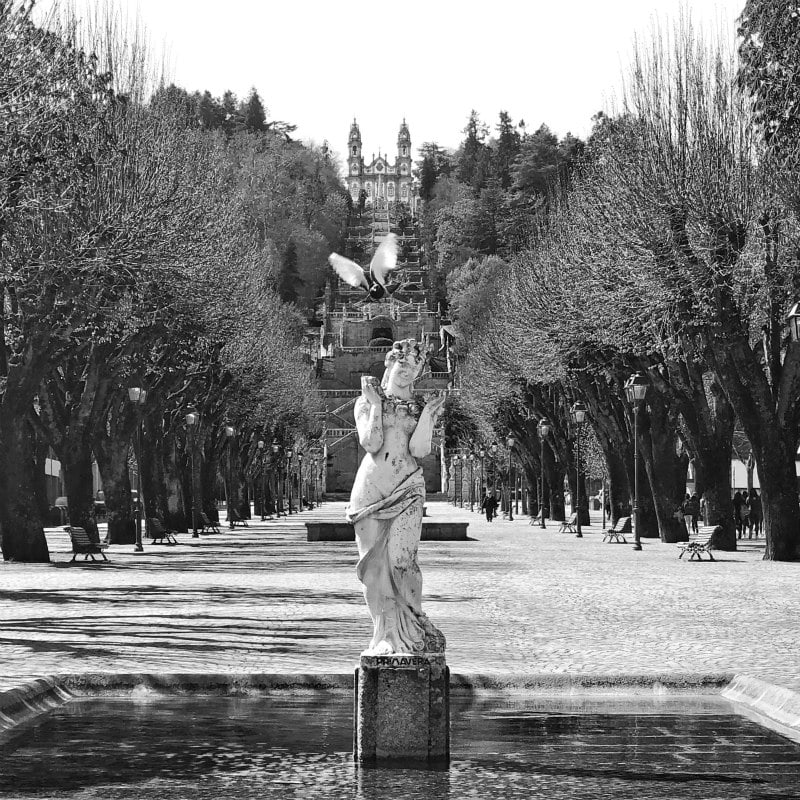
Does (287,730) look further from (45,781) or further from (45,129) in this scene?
(45,129)

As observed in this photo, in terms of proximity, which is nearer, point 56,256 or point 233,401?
point 56,256

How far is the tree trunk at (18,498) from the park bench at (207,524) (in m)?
24.0

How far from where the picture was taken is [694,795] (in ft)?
28.3

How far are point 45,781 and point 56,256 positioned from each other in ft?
68.6

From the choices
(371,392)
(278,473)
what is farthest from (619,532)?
(278,473)

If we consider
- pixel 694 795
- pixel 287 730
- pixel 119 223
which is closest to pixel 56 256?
pixel 119 223

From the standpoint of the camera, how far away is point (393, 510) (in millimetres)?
10188

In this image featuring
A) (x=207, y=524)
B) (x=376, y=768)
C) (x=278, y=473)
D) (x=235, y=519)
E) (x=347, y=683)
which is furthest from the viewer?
(x=278, y=473)

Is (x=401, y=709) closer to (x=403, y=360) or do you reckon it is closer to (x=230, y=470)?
(x=403, y=360)

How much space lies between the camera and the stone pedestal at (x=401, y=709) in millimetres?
9781

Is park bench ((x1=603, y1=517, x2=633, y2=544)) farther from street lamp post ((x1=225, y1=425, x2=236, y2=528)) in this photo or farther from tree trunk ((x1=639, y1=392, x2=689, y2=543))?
street lamp post ((x1=225, y1=425, x2=236, y2=528))

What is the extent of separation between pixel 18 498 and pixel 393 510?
76.4 ft

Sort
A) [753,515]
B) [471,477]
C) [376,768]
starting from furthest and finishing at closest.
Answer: [471,477]
[753,515]
[376,768]

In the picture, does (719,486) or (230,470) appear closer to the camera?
(719,486)
